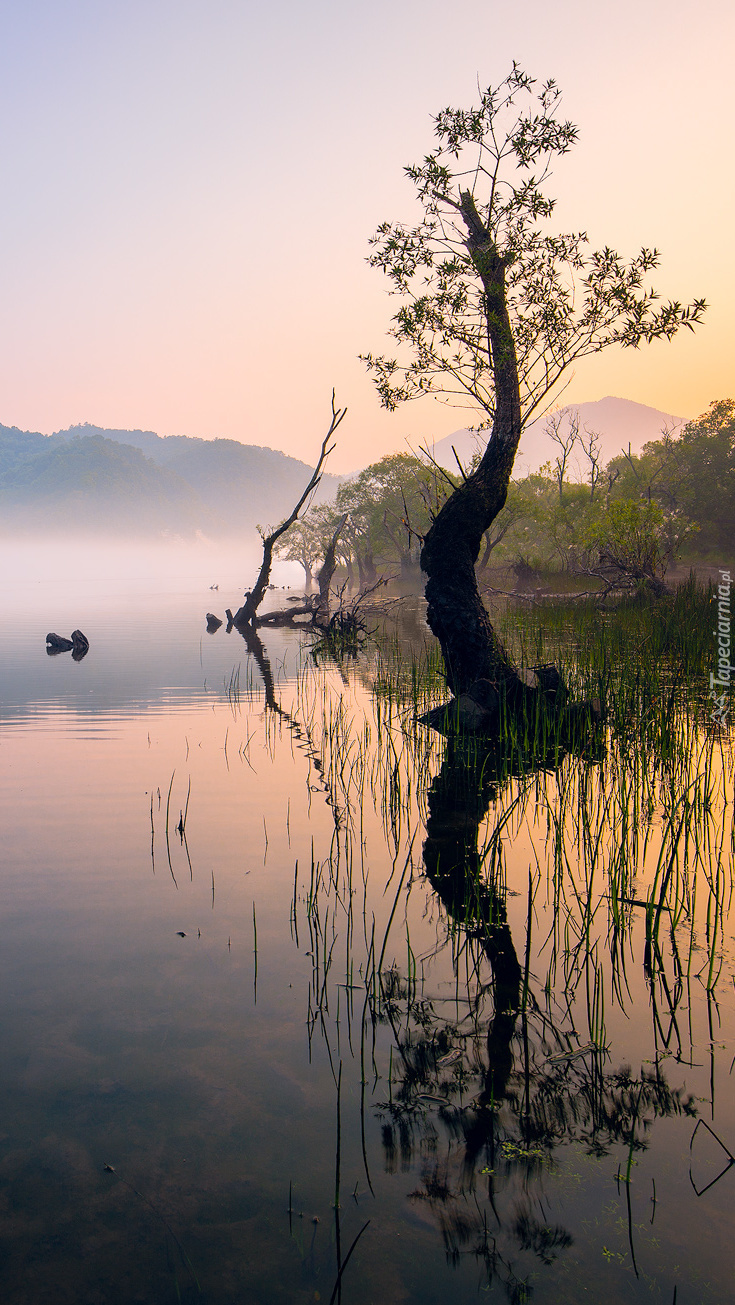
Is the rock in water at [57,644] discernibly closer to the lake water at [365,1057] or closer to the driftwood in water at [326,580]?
the driftwood in water at [326,580]

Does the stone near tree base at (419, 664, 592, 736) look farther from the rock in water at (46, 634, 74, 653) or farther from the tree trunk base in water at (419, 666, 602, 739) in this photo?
the rock in water at (46, 634, 74, 653)

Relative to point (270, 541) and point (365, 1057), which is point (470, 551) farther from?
point (270, 541)

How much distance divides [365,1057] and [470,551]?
1065 cm

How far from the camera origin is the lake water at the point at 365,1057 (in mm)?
2982

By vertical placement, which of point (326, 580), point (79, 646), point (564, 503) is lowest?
point (79, 646)

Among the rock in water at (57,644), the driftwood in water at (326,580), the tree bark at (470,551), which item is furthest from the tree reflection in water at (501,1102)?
the driftwood in water at (326,580)

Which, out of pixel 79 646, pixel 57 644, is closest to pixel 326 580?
pixel 79 646

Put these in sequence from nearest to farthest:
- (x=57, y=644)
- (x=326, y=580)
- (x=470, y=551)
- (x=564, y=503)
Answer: (x=470, y=551), (x=57, y=644), (x=326, y=580), (x=564, y=503)

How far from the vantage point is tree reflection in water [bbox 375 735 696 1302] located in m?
3.08

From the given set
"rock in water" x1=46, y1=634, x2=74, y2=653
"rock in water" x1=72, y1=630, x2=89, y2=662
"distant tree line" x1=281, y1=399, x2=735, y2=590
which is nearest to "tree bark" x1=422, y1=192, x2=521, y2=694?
"rock in water" x1=72, y1=630, x2=89, y2=662

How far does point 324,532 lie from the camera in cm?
7769

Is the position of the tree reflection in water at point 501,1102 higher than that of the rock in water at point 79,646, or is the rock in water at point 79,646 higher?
the rock in water at point 79,646

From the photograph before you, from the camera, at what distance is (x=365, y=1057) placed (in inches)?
A: 162

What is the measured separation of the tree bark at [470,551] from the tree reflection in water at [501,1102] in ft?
27.6
